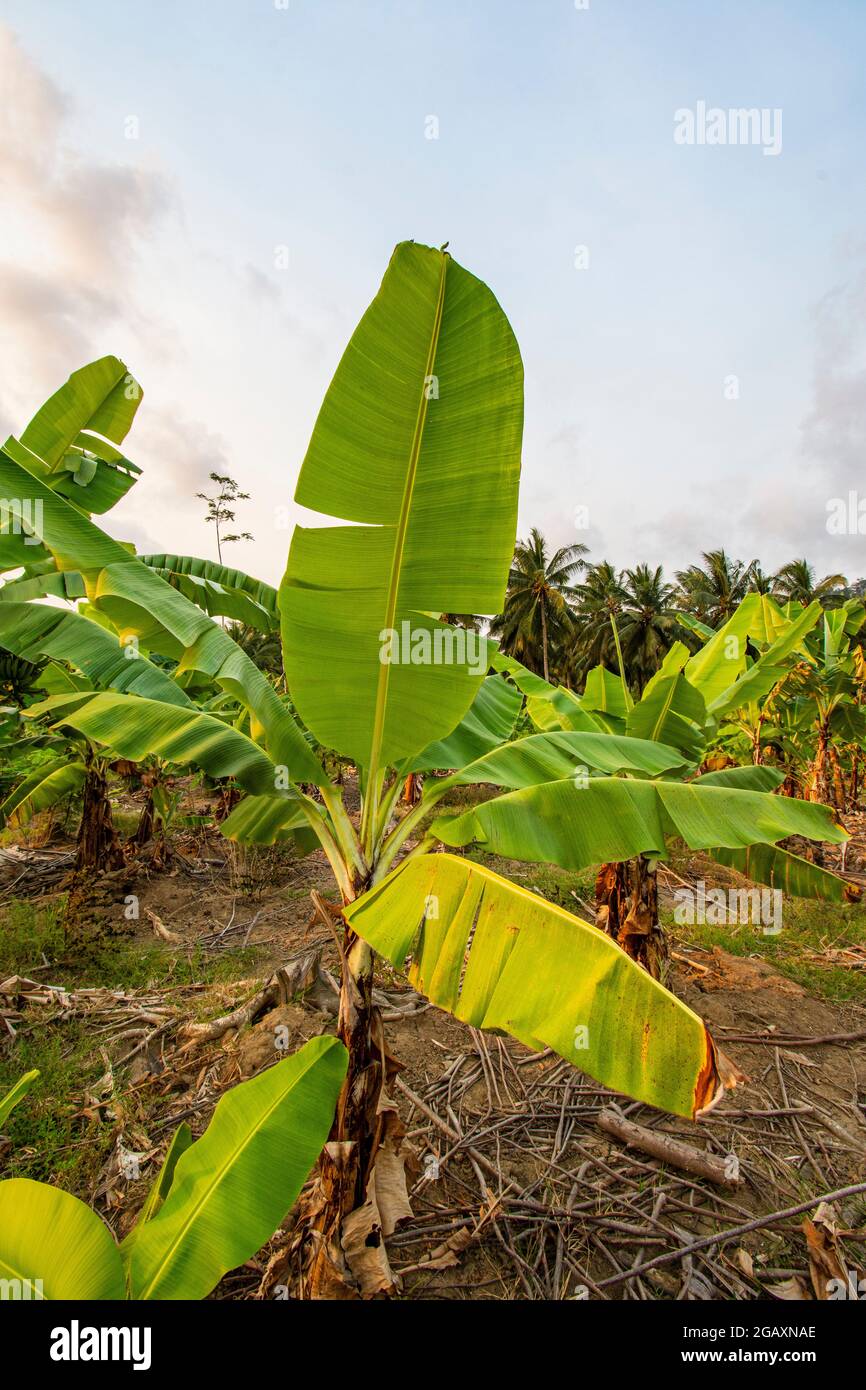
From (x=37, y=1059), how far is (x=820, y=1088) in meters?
5.67

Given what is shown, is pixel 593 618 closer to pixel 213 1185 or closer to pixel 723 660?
pixel 723 660

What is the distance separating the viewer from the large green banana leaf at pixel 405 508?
1.96 metres

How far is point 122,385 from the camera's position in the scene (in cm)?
472

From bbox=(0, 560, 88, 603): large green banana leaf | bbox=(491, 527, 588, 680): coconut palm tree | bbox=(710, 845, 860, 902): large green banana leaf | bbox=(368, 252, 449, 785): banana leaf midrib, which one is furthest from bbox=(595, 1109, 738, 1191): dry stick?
bbox=(491, 527, 588, 680): coconut palm tree

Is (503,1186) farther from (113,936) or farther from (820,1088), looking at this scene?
(113,936)

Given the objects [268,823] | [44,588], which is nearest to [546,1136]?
[268,823]

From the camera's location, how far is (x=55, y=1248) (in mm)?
1504

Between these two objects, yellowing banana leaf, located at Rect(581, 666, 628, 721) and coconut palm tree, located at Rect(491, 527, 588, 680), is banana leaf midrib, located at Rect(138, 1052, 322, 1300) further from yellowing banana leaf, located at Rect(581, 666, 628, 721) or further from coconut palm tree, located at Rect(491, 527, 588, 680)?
coconut palm tree, located at Rect(491, 527, 588, 680)

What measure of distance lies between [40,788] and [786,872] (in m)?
8.15

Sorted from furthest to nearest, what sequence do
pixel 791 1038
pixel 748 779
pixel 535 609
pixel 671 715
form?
pixel 535 609, pixel 791 1038, pixel 671 715, pixel 748 779

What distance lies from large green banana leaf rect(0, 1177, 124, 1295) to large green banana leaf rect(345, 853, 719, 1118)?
1.05 meters

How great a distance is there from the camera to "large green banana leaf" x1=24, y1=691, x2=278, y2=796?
2.57 metres

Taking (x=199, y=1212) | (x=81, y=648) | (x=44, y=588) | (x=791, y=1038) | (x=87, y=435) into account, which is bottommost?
(x=791, y=1038)
